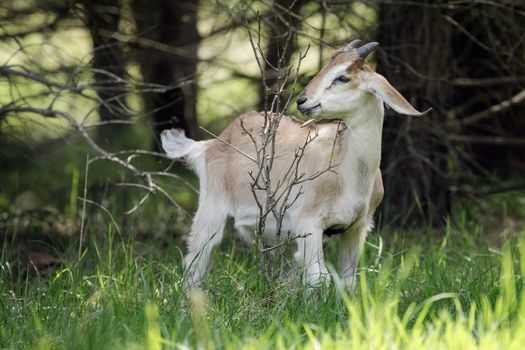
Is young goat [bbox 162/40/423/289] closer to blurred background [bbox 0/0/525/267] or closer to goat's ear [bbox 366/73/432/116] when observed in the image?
goat's ear [bbox 366/73/432/116]

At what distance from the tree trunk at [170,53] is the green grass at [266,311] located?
3.51m

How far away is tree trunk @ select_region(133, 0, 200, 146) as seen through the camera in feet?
30.2

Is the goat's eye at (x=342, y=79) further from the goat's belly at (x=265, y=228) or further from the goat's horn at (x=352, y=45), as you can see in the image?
the goat's belly at (x=265, y=228)

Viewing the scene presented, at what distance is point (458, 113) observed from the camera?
9461 mm

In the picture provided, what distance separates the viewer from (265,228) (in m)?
5.77

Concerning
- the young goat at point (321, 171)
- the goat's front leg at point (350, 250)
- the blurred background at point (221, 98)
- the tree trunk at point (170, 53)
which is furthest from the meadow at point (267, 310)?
the tree trunk at point (170, 53)

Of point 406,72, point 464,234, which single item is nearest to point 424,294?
point 464,234

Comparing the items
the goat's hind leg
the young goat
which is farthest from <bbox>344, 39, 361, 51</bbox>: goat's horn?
the goat's hind leg

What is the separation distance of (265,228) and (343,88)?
3.48 feet

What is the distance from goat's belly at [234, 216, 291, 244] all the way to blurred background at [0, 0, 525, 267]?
974mm

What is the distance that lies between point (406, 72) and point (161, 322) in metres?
4.20

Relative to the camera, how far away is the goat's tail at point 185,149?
628cm

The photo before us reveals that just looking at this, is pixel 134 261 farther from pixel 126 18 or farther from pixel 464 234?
pixel 126 18

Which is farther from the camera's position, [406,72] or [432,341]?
[406,72]
